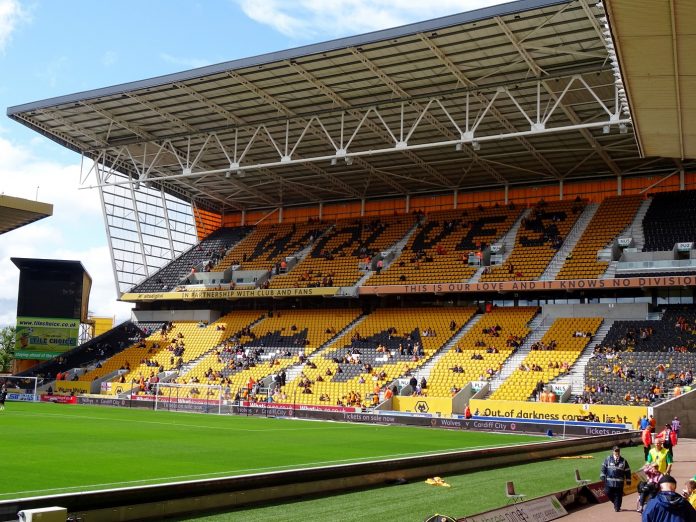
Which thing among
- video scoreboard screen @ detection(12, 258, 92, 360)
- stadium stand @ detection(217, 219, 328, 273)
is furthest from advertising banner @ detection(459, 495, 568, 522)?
video scoreboard screen @ detection(12, 258, 92, 360)

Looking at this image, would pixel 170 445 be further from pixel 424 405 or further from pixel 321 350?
pixel 321 350

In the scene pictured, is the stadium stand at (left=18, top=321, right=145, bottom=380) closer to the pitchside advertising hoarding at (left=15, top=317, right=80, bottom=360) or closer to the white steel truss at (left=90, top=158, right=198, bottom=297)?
the pitchside advertising hoarding at (left=15, top=317, right=80, bottom=360)

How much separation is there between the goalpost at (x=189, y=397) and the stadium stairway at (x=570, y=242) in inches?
770

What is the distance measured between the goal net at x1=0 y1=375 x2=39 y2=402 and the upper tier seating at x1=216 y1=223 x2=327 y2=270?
50.6 feet

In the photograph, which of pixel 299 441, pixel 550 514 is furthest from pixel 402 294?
pixel 550 514

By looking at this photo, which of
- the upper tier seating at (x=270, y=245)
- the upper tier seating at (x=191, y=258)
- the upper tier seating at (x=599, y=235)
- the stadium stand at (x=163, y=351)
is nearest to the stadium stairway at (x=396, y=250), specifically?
the upper tier seating at (x=270, y=245)

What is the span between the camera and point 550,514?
12578 mm

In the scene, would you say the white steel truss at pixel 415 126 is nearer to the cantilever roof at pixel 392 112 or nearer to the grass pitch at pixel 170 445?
the cantilever roof at pixel 392 112

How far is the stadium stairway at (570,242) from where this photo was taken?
147 feet

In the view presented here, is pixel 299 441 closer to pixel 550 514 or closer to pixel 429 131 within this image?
pixel 550 514

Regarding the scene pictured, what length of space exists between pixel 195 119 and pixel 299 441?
2530cm

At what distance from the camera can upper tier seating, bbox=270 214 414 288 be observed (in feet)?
171

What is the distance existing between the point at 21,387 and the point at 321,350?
19.7 metres

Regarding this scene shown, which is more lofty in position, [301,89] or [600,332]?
[301,89]
